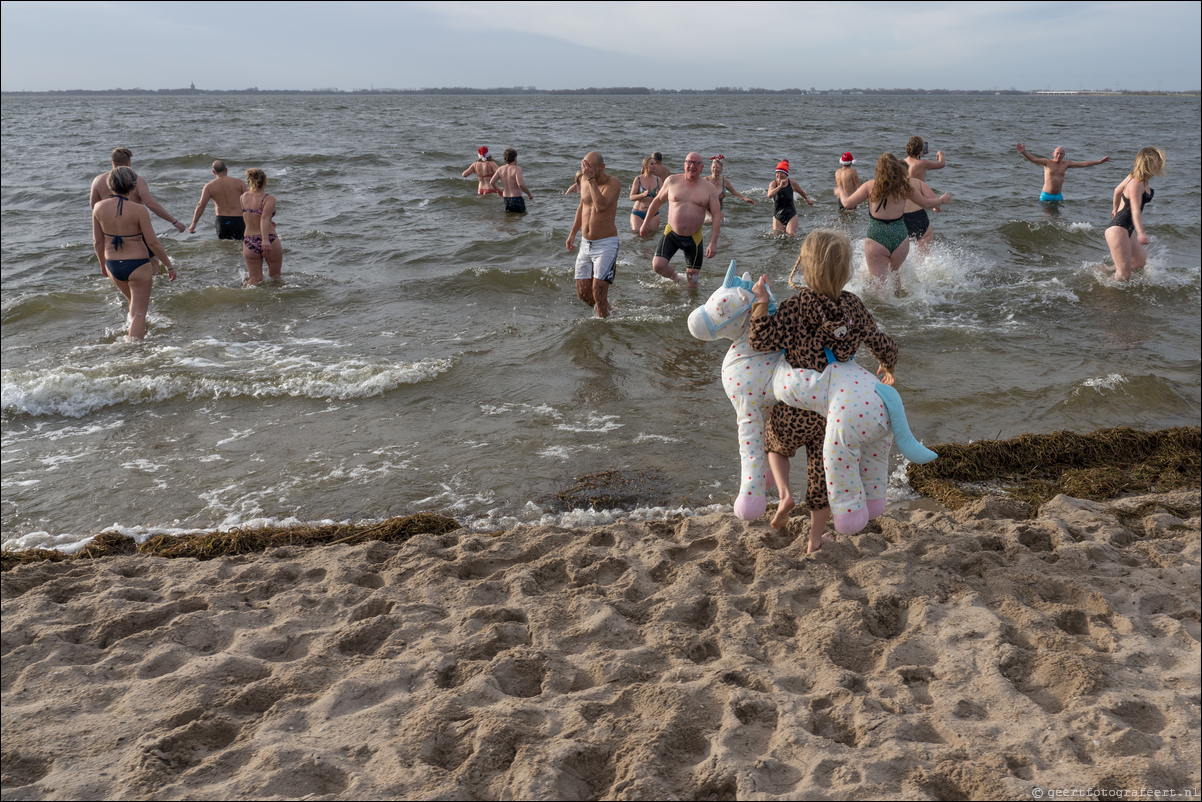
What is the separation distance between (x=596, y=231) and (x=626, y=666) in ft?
19.2

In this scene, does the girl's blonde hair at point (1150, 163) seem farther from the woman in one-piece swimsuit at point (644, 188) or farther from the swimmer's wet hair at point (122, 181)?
the swimmer's wet hair at point (122, 181)

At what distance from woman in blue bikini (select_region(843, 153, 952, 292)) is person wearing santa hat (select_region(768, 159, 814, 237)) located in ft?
15.4

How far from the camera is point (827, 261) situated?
334 centimetres

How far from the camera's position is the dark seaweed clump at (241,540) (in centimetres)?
428

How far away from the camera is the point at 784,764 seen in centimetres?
242

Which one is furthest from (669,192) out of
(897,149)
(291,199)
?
(897,149)

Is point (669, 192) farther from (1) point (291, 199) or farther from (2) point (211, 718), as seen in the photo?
(1) point (291, 199)

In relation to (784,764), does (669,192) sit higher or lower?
higher

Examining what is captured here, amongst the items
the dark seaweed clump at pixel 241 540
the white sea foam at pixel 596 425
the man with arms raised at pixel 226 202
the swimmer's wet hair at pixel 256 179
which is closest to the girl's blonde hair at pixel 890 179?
the white sea foam at pixel 596 425

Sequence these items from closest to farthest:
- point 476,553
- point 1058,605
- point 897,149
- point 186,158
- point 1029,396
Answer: point 1058,605
point 476,553
point 1029,396
point 186,158
point 897,149

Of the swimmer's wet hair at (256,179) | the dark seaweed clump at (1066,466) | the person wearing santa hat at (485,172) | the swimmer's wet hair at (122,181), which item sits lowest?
the dark seaweed clump at (1066,466)

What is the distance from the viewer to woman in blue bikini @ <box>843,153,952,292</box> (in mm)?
7090

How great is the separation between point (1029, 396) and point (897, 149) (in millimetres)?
29327

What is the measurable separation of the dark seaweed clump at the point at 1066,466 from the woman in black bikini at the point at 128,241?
311 inches
